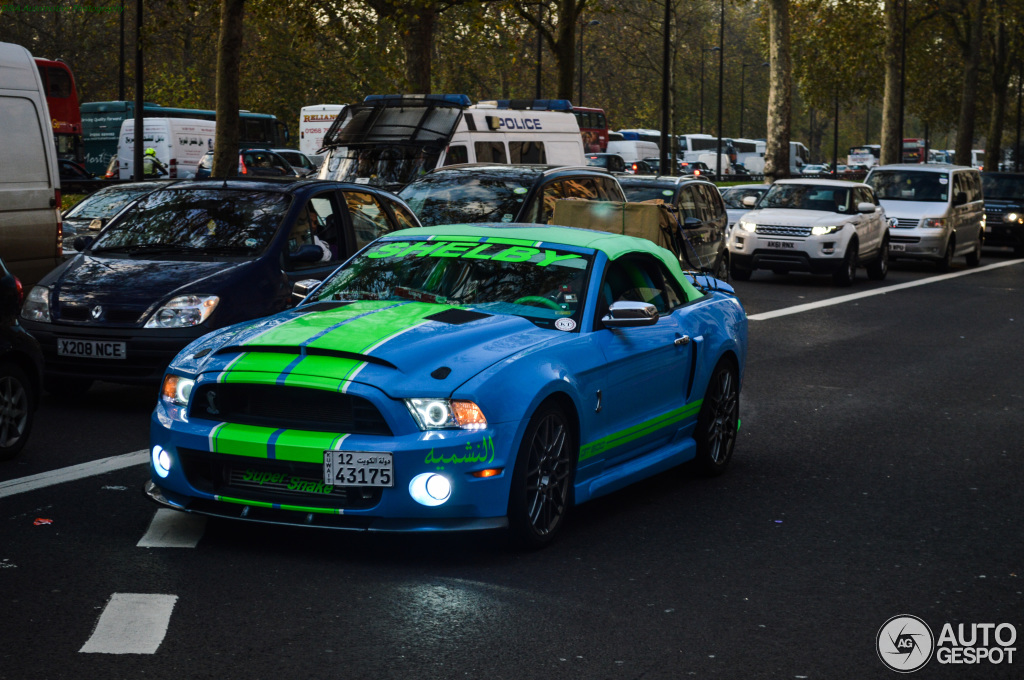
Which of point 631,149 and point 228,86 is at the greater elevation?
point 631,149

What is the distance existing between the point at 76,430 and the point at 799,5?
4731 centimetres

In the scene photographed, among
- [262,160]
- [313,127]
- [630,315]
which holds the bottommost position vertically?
[630,315]

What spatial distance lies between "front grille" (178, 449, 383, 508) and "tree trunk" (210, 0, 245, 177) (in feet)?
63.2

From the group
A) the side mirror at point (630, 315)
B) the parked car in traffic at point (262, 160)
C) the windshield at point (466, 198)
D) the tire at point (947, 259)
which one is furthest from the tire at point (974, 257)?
the side mirror at point (630, 315)

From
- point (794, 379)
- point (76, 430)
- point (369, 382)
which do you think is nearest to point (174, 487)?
point (369, 382)

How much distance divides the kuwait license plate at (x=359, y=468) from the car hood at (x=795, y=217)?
17777 millimetres

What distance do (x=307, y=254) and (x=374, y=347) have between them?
14.5 feet

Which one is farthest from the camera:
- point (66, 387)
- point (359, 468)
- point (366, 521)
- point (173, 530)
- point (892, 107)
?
point (892, 107)

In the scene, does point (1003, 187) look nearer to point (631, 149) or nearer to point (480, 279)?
point (480, 279)

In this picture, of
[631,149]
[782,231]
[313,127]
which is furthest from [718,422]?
[631,149]

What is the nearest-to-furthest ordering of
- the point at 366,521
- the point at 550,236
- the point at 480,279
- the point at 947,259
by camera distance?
the point at 366,521 < the point at 480,279 < the point at 550,236 < the point at 947,259

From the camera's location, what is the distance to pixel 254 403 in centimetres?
600

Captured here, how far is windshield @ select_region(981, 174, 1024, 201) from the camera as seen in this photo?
35088 millimetres

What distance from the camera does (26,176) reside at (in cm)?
1207
